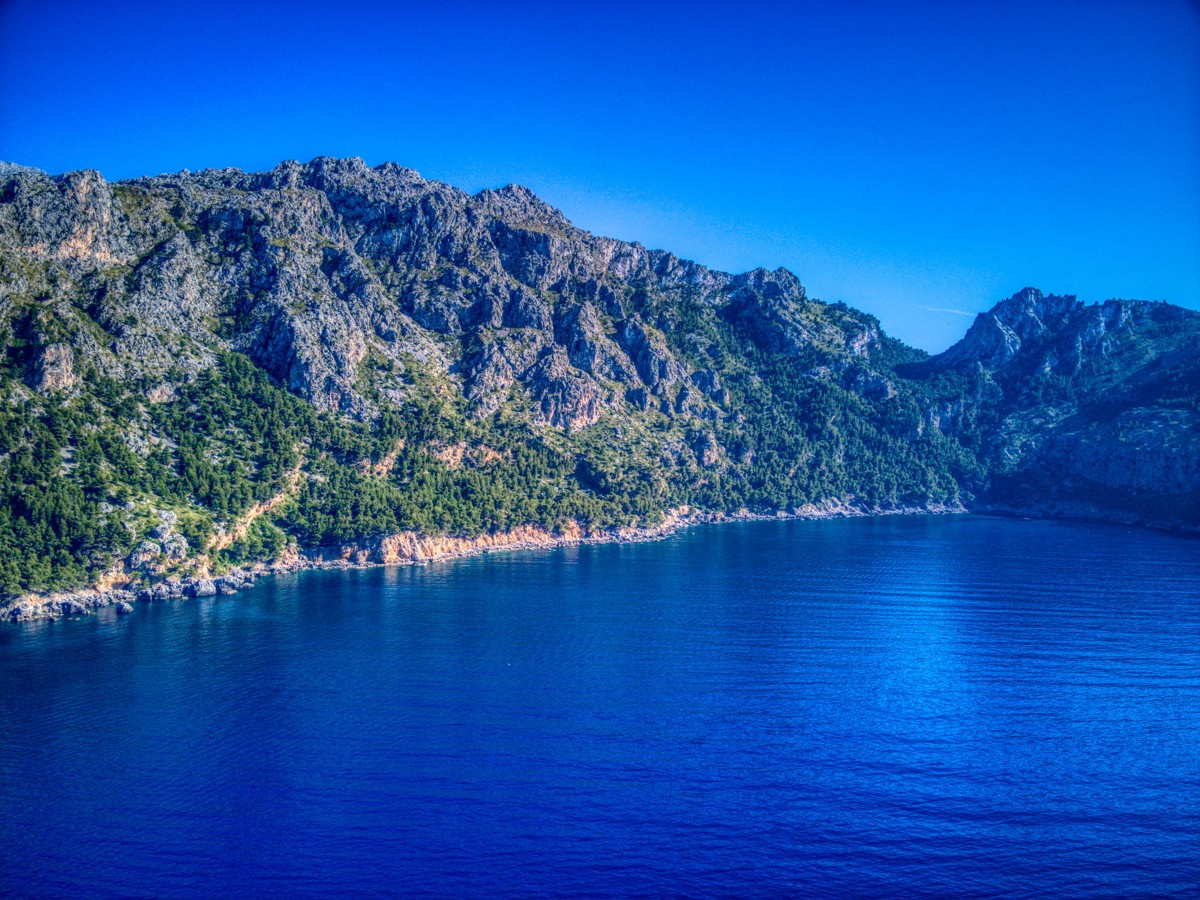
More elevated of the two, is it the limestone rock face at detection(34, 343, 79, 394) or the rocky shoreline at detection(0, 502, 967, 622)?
the limestone rock face at detection(34, 343, 79, 394)

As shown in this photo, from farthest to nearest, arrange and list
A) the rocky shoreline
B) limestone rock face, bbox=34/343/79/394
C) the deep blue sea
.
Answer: limestone rock face, bbox=34/343/79/394 → the rocky shoreline → the deep blue sea

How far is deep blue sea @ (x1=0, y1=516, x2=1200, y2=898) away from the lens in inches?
1729

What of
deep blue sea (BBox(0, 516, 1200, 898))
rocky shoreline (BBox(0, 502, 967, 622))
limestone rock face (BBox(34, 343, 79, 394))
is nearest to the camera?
deep blue sea (BBox(0, 516, 1200, 898))

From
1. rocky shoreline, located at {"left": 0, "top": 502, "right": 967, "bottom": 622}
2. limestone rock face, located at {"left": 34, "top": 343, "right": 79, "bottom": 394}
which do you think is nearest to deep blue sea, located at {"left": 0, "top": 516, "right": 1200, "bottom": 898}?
→ rocky shoreline, located at {"left": 0, "top": 502, "right": 967, "bottom": 622}

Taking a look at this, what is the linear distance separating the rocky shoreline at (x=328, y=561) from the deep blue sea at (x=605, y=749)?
5.78m

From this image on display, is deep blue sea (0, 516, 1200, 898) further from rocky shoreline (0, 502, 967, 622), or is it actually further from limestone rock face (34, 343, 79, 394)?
limestone rock face (34, 343, 79, 394)

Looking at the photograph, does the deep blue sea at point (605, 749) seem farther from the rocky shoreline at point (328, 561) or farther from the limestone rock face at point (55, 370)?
the limestone rock face at point (55, 370)

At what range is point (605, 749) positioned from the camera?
58.3 m

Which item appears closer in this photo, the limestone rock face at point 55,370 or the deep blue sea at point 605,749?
the deep blue sea at point 605,749

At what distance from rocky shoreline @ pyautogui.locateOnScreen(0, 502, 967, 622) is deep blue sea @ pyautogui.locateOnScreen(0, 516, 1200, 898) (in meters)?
5.78

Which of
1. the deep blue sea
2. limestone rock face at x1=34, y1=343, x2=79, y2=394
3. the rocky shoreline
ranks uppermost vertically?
limestone rock face at x1=34, y1=343, x2=79, y2=394

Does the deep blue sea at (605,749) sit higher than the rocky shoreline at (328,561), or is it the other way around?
the rocky shoreline at (328,561)

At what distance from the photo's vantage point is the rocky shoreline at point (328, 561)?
100750mm

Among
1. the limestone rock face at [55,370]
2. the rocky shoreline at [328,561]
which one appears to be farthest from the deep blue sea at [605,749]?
the limestone rock face at [55,370]
